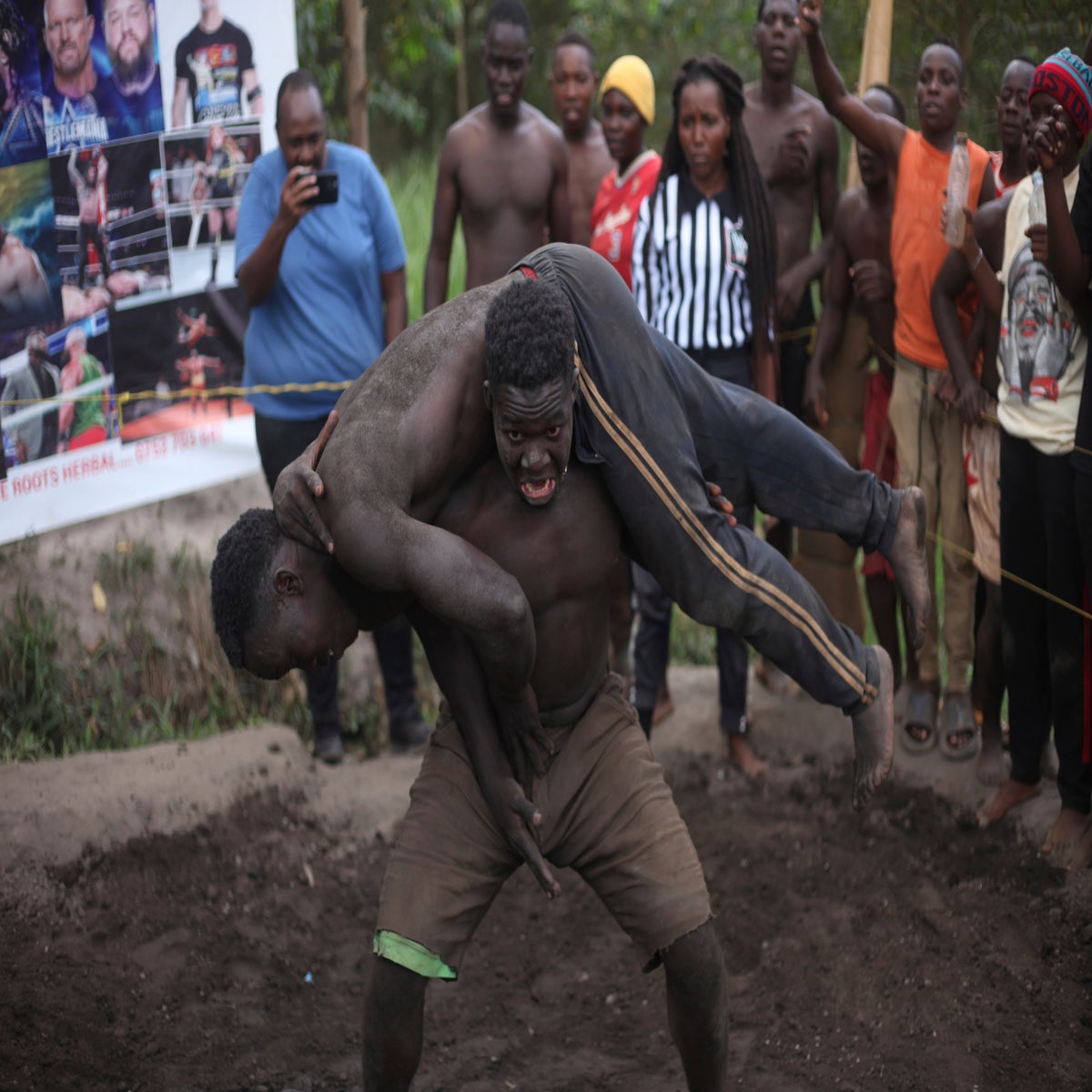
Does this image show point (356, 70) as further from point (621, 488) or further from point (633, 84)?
point (621, 488)

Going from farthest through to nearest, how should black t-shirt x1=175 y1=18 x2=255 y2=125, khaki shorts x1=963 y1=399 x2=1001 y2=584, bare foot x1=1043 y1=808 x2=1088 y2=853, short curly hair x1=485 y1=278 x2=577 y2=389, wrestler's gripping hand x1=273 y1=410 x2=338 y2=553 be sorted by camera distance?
1. black t-shirt x1=175 y1=18 x2=255 y2=125
2. khaki shorts x1=963 y1=399 x2=1001 y2=584
3. bare foot x1=1043 y1=808 x2=1088 y2=853
4. wrestler's gripping hand x1=273 y1=410 x2=338 y2=553
5. short curly hair x1=485 y1=278 x2=577 y2=389

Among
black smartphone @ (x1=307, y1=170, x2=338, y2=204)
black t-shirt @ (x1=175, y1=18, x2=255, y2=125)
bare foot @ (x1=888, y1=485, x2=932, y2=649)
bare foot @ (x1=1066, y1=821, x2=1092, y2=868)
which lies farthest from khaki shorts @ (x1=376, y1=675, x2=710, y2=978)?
black t-shirt @ (x1=175, y1=18, x2=255, y2=125)

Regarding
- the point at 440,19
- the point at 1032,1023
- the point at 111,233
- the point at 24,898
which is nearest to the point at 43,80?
the point at 111,233

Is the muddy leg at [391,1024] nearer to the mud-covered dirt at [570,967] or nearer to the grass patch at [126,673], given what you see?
the mud-covered dirt at [570,967]

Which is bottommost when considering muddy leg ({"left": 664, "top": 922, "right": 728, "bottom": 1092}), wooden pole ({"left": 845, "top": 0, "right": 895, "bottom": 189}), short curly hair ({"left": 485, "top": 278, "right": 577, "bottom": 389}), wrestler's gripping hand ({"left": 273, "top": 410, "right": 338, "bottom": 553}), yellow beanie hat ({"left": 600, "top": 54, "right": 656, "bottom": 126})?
muddy leg ({"left": 664, "top": 922, "right": 728, "bottom": 1092})

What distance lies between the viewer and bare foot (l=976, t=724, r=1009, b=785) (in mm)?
4824

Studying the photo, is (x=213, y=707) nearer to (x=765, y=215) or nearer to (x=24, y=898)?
(x=24, y=898)

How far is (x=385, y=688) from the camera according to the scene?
18.3ft

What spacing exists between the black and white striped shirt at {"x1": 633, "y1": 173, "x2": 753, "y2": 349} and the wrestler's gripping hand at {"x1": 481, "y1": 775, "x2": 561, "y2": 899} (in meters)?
2.34

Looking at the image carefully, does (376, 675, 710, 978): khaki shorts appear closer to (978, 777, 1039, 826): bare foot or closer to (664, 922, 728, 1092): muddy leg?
(664, 922, 728, 1092): muddy leg

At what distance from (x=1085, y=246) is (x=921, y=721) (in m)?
2.00

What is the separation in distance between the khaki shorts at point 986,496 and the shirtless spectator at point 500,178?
2041 mm

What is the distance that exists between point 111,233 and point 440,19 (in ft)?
17.7

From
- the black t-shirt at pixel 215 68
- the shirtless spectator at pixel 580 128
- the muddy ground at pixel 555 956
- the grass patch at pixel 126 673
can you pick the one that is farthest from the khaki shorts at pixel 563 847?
the black t-shirt at pixel 215 68
